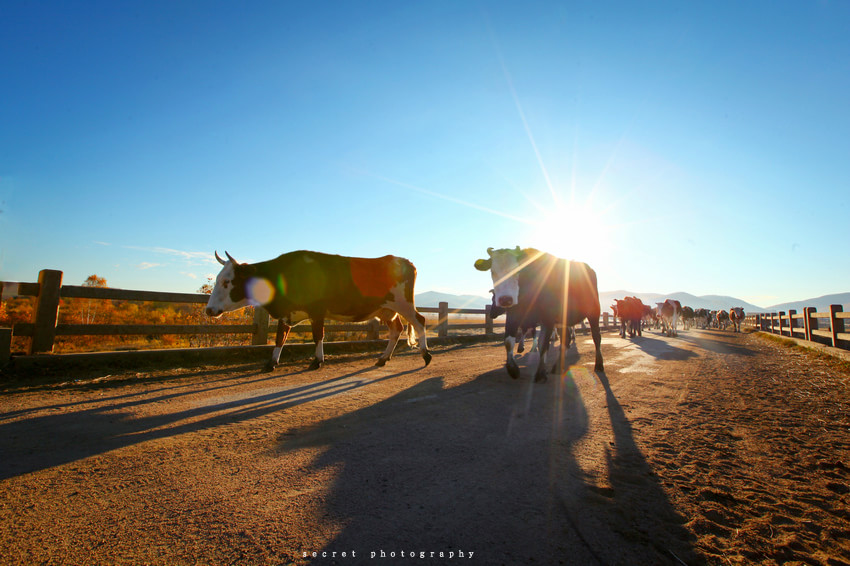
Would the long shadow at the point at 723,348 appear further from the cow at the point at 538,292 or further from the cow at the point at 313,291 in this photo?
the cow at the point at 313,291

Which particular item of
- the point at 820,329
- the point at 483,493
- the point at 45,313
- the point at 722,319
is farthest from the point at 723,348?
the point at 722,319

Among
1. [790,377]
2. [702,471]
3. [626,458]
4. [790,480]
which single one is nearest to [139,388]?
[626,458]

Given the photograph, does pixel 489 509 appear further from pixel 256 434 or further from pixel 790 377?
pixel 790 377

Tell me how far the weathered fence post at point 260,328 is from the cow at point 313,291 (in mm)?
1438

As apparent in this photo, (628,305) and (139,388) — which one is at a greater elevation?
(628,305)

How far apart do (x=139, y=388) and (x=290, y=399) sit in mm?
2340

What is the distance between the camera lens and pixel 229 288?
666 centimetres

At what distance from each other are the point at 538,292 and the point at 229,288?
537 centimetres

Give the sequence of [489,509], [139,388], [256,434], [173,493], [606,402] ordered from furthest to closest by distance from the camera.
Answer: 1. [139,388]
2. [606,402]
3. [256,434]
4. [173,493]
5. [489,509]

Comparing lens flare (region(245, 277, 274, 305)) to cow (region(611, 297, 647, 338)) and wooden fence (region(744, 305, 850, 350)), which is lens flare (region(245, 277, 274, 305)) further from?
cow (region(611, 297, 647, 338))

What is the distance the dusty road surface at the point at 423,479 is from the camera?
153cm

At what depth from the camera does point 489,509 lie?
182cm

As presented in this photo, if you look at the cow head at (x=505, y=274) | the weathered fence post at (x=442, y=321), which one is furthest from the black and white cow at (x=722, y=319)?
the cow head at (x=505, y=274)

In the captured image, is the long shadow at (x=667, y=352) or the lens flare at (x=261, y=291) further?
the long shadow at (x=667, y=352)
